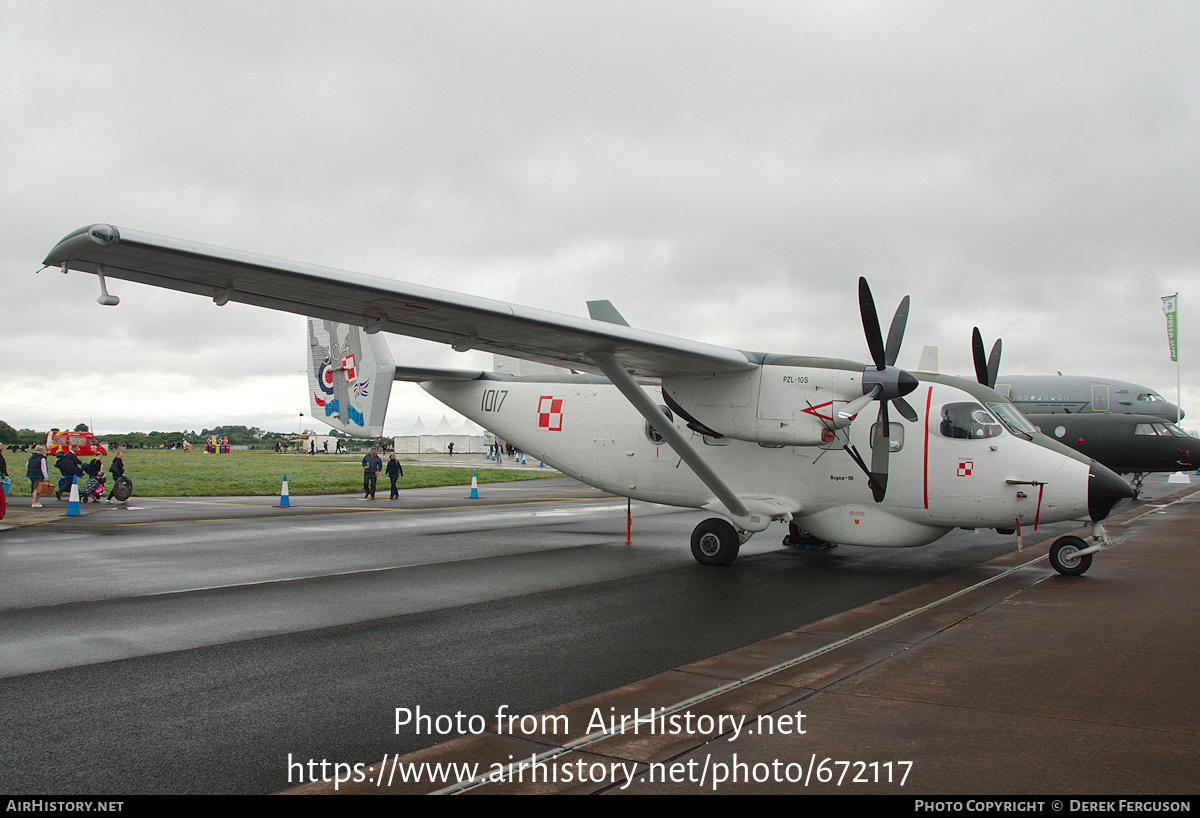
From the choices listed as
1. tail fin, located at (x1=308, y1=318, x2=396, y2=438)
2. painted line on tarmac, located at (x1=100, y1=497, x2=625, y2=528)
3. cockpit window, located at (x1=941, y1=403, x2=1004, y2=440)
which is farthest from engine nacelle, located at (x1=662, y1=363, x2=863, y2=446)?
painted line on tarmac, located at (x1=100, y1=497, x2=625, y2=528)

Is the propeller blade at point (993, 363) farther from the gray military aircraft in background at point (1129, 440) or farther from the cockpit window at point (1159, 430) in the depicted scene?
the cockpit window at point (1159, 430)

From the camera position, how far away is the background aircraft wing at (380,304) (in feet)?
21.8

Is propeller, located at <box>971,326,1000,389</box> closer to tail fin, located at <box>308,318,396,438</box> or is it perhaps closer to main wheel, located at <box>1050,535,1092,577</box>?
main wheel, located at <box>1050,535,1092,577</box>

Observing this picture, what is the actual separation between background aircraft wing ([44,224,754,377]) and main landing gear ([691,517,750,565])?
2.55 meters

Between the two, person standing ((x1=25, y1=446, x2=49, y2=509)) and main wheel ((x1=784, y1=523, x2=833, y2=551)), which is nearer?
main wheel ((x1=784, y1=523, x2=833, y2=551))

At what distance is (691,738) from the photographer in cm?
416

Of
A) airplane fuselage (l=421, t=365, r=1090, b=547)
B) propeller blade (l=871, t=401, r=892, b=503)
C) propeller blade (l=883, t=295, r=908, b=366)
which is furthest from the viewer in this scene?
propeller blade (l=883, t=295, r=908, b=366)

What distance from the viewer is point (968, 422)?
10359 millimetres

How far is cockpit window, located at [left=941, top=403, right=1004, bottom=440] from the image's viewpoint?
10.2 m

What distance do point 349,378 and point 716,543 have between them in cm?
1019

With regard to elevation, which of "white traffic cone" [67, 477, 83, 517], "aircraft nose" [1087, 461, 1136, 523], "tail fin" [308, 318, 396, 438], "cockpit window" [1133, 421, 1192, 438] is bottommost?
"white traffic cone" [67, 477, 83, 517]

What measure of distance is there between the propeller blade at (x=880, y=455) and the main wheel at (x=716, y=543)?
219 centimetres

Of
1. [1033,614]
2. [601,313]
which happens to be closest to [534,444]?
[601,313]

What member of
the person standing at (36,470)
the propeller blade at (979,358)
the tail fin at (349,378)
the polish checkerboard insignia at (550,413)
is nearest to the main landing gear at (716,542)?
the polish checkerboard insignia at (550,413)
